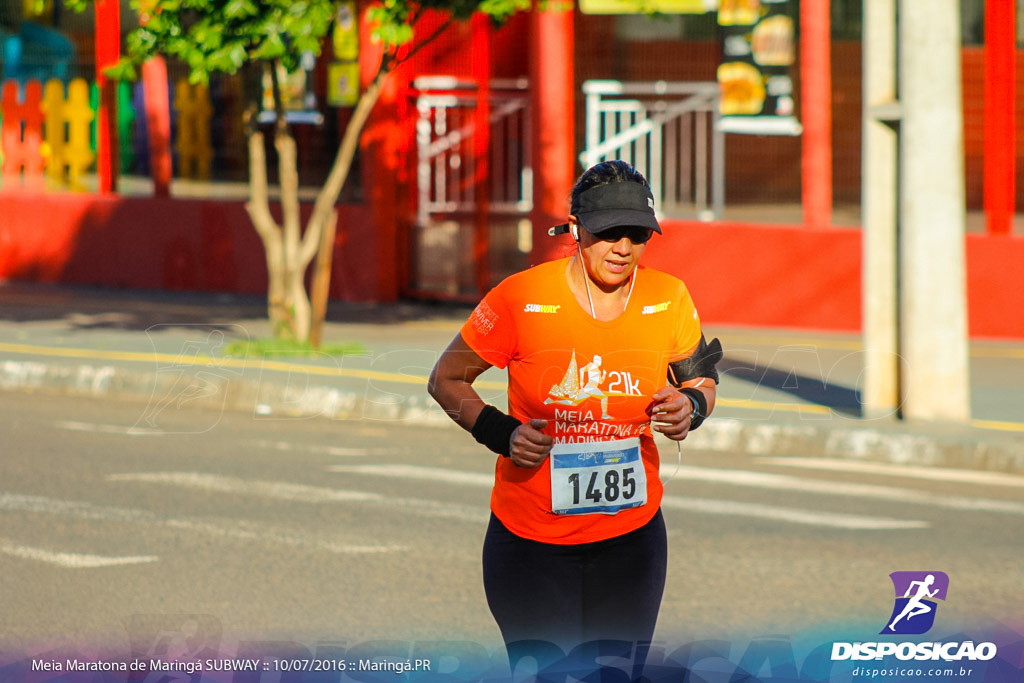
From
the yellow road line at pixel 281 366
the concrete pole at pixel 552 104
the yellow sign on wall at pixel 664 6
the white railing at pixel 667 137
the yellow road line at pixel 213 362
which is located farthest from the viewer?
the concrete pole at pixel 552 104

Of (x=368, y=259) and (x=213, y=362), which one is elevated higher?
(x=368, y=259)

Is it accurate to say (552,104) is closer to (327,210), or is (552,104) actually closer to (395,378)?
(327,210)

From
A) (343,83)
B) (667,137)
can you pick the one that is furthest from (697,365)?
(343,83)

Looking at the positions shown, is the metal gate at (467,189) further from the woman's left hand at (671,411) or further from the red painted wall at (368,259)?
the woman's left hand at (671,411)

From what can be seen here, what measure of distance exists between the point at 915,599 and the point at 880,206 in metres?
4.98

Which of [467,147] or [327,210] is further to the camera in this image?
[467,147]

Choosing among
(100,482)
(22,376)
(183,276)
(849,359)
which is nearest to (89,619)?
(100,482)

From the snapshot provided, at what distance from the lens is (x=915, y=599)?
7.36m

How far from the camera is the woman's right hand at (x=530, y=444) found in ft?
14.5

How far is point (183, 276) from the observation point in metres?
21.7

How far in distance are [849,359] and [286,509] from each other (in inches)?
277

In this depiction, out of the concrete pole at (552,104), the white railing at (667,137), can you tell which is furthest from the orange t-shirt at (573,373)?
the concrete pole at (552,104)

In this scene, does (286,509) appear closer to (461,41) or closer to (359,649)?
(359,649)

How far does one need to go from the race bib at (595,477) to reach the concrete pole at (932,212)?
24.3 ft
